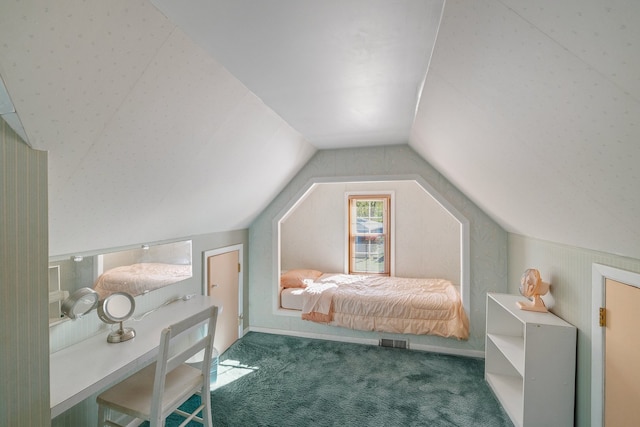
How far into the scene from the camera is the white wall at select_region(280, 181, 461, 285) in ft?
14.8

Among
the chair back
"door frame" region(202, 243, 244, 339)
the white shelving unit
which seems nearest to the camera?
the chair back

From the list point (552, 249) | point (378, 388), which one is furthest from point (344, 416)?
point (552, 249)

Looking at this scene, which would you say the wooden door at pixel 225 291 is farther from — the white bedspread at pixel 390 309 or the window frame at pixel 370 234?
the window frame at pixel 370 234

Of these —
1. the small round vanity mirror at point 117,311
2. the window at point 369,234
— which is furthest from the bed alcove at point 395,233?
the small round vanity mirror at point 117,311

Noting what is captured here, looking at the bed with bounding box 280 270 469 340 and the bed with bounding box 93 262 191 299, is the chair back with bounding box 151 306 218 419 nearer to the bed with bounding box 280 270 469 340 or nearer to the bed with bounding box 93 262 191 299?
the bed with bounding box 93 262 191 299

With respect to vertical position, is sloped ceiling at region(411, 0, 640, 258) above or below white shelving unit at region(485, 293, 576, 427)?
above

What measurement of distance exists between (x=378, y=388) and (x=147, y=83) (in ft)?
9.19

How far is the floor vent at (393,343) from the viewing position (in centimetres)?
322

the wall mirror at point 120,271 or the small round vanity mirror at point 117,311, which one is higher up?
the wall mirror at point 120,271

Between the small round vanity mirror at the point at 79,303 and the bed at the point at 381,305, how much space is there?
7.15 feet

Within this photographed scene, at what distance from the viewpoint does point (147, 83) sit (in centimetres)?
123

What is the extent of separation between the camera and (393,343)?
3252 mm

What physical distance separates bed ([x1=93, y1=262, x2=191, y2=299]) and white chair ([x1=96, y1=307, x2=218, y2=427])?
2.01 ft

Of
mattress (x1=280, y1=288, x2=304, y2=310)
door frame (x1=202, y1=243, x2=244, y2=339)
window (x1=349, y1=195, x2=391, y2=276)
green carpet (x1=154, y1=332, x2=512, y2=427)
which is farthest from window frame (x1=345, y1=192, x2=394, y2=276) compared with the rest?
door frame (x1=202, y1=243, x2=244, y2=339)
